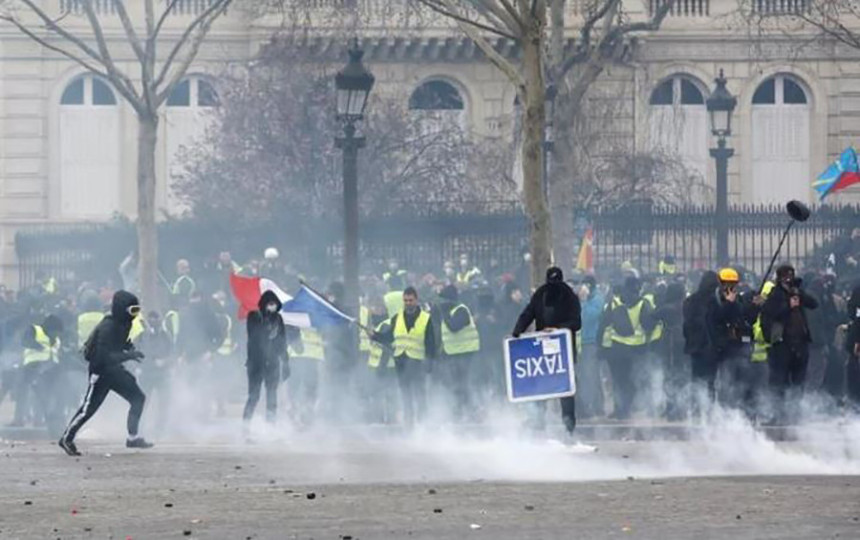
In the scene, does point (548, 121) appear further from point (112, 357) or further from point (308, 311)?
point (112, 357)

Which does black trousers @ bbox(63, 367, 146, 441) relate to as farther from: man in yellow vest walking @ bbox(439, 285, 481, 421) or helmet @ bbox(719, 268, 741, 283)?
man in yellow vest walking @ bbox(439, 285, 481, 421)

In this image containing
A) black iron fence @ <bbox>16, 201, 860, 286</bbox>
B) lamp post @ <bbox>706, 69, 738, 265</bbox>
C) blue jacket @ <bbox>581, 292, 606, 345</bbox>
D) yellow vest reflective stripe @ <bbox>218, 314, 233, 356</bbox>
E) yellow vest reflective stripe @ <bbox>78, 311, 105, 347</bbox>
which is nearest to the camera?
yellow vest reflective stripe @ <bbox>78, 311, 105, 347</bbox>

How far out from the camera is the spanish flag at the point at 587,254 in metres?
39.8

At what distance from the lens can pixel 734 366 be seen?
2506cm

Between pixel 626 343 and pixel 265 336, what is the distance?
16.8ft

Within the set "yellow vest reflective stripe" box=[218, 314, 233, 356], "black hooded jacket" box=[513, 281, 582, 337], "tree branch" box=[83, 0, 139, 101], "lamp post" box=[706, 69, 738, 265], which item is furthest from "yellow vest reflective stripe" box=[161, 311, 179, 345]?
"lamp post" box=[706, 69, 738, 265]

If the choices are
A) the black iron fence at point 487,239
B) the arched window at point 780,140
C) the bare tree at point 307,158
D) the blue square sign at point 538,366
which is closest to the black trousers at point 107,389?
the blue square sign at point 538,366

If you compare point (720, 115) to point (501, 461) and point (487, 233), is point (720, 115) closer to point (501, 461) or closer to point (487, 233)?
point (487, 233)

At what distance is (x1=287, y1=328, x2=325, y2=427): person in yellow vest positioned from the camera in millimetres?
28797

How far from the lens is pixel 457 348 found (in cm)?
2881

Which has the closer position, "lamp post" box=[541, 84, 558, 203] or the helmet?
the helmet

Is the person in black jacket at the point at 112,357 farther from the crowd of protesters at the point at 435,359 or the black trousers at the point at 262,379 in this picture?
the crowd of protesters at the point at 435,359

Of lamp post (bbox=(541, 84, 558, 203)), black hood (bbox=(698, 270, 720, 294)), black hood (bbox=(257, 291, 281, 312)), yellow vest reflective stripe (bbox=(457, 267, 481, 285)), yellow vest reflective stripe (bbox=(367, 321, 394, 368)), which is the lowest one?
yellow vest reflective stripe (bbox=(367, 321, 394, 368))

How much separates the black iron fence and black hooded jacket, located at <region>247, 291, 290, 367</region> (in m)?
12.9
